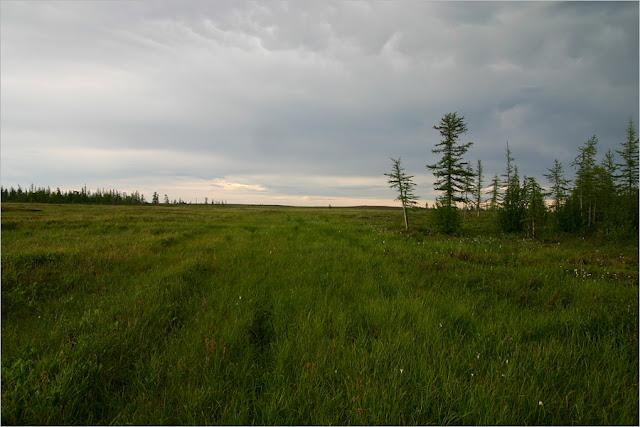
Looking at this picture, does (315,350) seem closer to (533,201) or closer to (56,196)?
(533,201)

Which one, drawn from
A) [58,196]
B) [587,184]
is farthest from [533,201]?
[58,196]

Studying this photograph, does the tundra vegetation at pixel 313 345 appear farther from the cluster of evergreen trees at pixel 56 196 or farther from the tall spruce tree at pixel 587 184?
the cluster of evergreen trees at pixel 56 196

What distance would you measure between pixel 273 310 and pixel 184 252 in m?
7.15

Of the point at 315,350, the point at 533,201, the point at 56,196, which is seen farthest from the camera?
the point at 56,196

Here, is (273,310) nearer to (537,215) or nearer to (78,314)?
(78,314)

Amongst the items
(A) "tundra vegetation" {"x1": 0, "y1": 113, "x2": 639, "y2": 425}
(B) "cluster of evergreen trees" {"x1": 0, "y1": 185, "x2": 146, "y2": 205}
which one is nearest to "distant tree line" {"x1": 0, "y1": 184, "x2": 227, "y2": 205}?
(B) "cluster of evergreen trees" {"x1": 0, "y1": 185, "x2": 146, "y2": 205}

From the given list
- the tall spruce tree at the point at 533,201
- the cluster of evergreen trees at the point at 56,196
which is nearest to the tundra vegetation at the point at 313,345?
the tall spruce tree at the point at 533,201

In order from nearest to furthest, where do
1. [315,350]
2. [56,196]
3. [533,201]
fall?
[315,350]
[533,201]
[56,196]

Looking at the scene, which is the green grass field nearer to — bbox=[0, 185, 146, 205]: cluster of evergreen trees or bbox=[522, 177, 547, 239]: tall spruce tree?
bbox=[522, 177, 547, 239]: tall spruce tree

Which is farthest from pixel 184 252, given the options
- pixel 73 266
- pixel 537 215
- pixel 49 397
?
pixel 537 215

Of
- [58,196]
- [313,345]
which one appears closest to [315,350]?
[313,345]

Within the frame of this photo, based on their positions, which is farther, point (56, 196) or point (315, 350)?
point (56, 196)

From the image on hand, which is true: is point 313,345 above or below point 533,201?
below

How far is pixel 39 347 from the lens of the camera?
3219 mm
